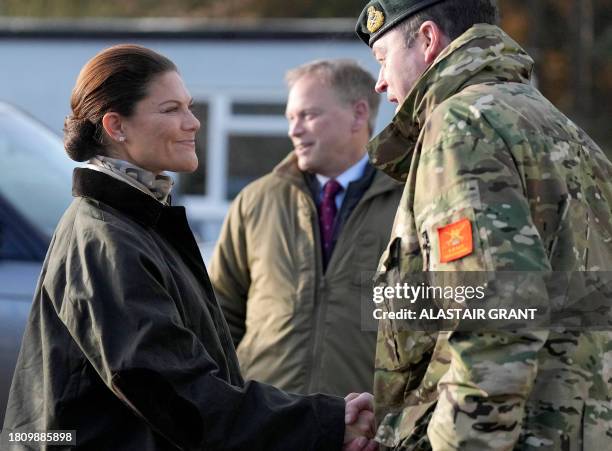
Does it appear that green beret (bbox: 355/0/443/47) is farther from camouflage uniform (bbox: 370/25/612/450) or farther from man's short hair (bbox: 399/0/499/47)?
camouflage uniform (bbox: 370/25/612/450)

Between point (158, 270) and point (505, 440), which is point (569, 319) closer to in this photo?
point (505, 440)

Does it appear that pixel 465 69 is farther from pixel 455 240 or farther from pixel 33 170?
pixel 33 170

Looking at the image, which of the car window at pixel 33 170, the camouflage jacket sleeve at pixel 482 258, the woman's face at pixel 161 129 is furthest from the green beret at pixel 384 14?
the car window at pixel 33 170

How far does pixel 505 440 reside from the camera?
2654 mm

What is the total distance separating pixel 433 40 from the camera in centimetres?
306

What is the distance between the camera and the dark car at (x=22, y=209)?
5.00 meters

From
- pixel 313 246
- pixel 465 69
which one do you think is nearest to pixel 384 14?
pixel 465 69

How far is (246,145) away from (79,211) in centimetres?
1014

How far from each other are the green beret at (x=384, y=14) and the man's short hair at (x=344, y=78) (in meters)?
1.92

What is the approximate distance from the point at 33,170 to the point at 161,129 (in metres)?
2.59

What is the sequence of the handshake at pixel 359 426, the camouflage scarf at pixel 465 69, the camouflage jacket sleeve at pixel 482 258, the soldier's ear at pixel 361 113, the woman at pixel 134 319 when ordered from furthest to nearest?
the soldier's ear at pixel 361 113
the handshake at pixel 359 426
the woman at pixel 134 319
the camouflage scarf at pixel 465 69
the camouflage jacket sleeve at pixel 482 258

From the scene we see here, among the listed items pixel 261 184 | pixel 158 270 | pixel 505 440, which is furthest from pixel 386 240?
pixel 505 440

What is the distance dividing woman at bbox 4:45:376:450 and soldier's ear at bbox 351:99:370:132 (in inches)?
71.3

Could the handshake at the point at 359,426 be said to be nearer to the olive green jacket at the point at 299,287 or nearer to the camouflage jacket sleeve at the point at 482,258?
the camouflage jacket sleeve at the point at 482,258
